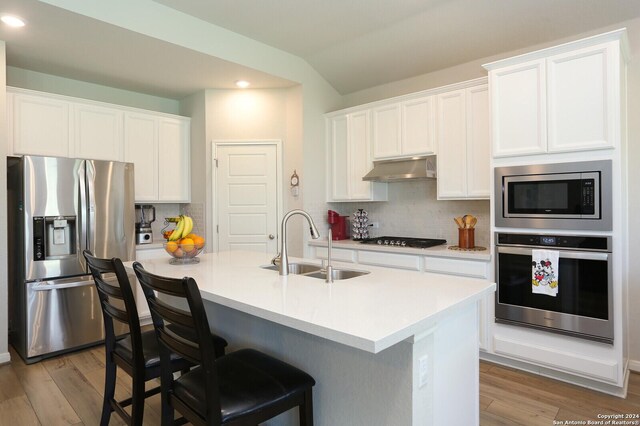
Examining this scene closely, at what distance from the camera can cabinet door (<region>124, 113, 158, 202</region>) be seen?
4207mm

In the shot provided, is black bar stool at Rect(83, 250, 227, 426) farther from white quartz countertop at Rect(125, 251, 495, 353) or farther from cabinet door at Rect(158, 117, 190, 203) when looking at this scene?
cabinet door at Rect(158, 117, 190, 203)

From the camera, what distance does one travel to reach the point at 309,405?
1.55m

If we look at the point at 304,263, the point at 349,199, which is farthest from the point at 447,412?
the point at 349,199

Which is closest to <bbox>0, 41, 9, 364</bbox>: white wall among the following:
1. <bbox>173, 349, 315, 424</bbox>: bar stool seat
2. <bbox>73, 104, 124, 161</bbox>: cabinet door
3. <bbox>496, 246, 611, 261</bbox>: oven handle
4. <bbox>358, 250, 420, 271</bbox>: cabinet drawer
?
<bbox>73, 104, 124, 161</bbox>: cabinet door

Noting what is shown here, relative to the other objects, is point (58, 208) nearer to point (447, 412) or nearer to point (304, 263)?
point (304, 263)

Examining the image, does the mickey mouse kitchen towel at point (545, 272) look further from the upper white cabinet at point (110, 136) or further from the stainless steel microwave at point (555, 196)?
the upper white cabinet at point (110, 136)

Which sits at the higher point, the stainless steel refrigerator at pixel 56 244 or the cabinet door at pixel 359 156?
the cabinet door at pixel 359 156

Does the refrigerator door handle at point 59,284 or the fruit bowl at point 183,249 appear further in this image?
the refrigerator door handle at point 59,284

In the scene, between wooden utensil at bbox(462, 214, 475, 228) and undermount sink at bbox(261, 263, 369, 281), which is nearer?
undermount sink at bbox(261, 263, 369, 281)

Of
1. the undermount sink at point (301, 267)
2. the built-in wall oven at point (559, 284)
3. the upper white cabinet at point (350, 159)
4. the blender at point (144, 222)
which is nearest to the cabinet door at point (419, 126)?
the upper white cabinet at point (350, 159)

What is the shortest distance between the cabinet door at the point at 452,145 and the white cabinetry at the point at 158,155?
2909 millimetres

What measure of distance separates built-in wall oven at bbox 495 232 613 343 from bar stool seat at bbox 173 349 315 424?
2.06m

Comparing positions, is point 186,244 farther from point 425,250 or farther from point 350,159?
point 350,159

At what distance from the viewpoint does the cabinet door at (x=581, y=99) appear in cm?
254
